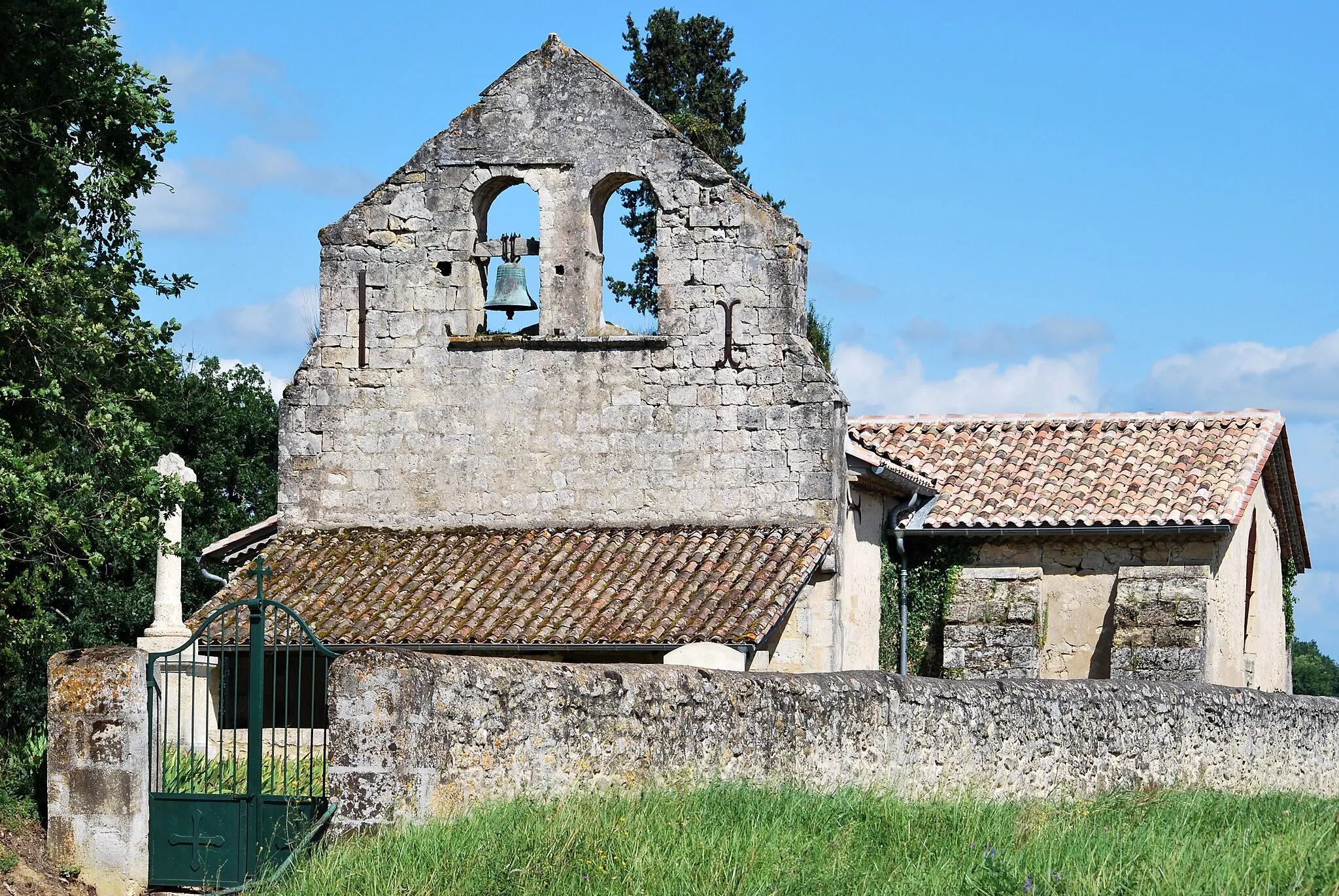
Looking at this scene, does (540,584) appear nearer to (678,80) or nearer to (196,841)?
(196,841)

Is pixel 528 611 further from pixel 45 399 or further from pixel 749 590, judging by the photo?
pixel 45 399

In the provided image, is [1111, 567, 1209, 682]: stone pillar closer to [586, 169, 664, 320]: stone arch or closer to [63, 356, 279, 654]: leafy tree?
[586, 169, 664, 320]: stone arch

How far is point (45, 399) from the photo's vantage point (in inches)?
535

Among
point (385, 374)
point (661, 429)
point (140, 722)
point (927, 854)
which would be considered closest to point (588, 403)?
point (661, 429)

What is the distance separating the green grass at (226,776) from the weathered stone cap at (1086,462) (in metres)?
9.68

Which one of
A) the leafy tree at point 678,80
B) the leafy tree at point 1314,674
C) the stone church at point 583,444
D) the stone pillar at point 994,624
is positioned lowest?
the leafy tree at point 1314,674

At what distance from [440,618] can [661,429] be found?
3.21 metres

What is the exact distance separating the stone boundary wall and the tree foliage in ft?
17.4

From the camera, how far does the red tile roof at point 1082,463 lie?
64.7 feet

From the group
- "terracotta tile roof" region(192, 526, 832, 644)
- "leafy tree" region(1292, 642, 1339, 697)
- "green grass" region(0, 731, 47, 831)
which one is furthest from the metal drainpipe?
"leafy tree" region(1292, 642, 1339, 697)

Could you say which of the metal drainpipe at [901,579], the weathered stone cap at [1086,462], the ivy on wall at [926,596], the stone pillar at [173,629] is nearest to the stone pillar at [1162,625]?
the weathered stone cap at [1086,462]

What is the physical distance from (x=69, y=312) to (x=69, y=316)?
4 centimetres

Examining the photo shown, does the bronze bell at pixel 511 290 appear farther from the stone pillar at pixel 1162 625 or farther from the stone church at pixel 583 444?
the stone pillar at pixel 1162 625

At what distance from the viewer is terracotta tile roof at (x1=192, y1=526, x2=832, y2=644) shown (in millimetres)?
15906
